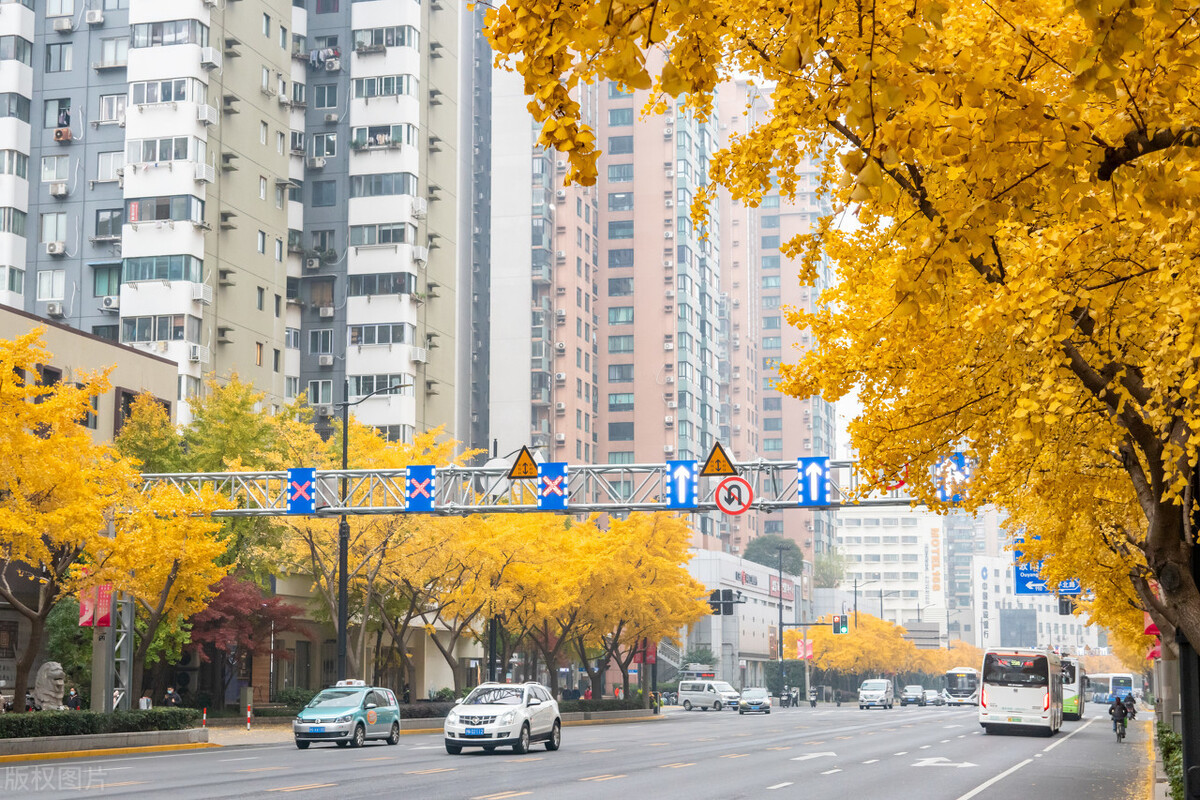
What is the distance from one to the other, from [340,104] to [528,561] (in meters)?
39.5

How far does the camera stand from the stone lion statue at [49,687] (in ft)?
126

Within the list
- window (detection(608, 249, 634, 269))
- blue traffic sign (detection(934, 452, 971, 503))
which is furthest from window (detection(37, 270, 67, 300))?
window (detection(608, 249, 634, 269))

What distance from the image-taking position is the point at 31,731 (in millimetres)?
28609

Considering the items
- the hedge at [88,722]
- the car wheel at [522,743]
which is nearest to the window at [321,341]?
the hedge at [88,722]

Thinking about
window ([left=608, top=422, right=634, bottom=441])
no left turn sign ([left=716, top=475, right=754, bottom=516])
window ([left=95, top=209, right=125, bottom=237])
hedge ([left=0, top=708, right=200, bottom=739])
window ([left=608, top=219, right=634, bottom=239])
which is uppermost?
window ([left=608, top=219, right=634, bottom=239])

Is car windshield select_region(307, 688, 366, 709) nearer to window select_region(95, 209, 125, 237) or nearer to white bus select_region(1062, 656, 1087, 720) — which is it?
white bus select_region(1062, 656, 1087, 720)

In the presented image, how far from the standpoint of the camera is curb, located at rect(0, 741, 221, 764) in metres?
27.6

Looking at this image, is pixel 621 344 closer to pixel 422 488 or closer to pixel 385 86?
pixel 385 86

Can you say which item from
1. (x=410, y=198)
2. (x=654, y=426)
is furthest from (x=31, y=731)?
(x=654, y=426)

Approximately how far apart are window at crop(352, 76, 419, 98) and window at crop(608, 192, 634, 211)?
5327cm

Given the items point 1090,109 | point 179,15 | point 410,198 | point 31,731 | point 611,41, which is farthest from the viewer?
point 410,198

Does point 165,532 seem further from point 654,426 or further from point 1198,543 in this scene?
point 654,426

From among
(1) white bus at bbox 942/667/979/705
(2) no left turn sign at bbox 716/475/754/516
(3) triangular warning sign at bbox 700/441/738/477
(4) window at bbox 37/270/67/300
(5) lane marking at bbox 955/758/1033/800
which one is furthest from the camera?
(1) white bus at bbox 942/667/979/705

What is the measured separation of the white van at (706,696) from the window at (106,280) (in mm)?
42887
